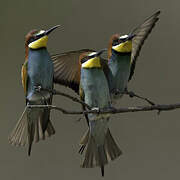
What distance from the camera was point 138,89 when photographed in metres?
2.88

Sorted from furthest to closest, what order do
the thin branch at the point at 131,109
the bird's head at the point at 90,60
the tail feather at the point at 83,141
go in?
the tail feather at the point at 83,141
the bird's head at the point at 90,60
the thin branch at the point at 131,109

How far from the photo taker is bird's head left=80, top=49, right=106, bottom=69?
1.96 meters

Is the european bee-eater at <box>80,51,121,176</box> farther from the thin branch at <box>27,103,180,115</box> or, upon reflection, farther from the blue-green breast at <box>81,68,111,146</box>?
the thin branch at <box>27,103,180,115</box>

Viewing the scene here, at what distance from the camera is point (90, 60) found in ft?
6.47

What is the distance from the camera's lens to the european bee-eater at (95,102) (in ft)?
6.55

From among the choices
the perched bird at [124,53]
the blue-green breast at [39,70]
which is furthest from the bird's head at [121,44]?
the blue-green breast at [39,70]

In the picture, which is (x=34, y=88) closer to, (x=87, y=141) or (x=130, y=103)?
(x=87, y=141)

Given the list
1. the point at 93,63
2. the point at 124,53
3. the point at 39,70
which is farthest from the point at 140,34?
the point at 39,70

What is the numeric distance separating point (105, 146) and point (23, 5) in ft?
4.12

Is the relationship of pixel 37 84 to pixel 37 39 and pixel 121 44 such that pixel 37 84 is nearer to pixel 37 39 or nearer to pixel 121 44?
pixel 37 39

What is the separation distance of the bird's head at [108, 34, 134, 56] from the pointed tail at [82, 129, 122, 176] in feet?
0.81

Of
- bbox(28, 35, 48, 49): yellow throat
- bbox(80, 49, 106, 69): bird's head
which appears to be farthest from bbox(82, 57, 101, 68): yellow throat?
bbox(28, 35, 48, 49): yellow throat

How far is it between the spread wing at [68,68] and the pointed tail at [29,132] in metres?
0.13

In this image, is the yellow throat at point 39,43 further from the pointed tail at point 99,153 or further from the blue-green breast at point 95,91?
the pointed tail at point 99,153
